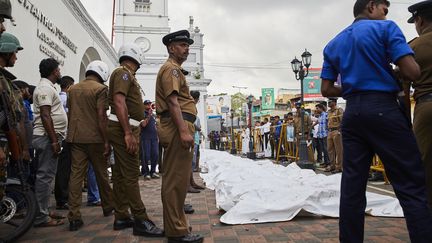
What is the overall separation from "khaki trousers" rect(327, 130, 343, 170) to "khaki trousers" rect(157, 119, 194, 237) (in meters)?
5.57

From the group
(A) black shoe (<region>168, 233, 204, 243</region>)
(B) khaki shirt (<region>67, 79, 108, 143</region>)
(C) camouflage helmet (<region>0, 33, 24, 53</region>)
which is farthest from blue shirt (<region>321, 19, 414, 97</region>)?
(C) camouflage helmet (<region>0, 33, 24, 53</region>)

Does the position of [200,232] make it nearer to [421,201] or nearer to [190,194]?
[421,201]

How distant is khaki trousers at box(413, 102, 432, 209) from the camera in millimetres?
2266

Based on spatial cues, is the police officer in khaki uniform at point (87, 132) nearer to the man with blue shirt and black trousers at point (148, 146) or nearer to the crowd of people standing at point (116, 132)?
the crowd of people standing at point (116, 132)

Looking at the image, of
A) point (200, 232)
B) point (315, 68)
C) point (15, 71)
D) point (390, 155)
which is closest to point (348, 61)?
point (390, 155)

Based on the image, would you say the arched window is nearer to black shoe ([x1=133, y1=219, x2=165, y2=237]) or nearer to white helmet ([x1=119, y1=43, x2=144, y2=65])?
white helmet ([x1=119, y1=43, x2=144, y2=65])

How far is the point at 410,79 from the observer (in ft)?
6.57

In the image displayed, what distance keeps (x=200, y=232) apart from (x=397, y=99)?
6.54 ft

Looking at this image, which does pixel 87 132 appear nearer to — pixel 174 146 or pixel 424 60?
pixel 174 146

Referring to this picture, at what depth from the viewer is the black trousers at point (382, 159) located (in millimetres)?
1895

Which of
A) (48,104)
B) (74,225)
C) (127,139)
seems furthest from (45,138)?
(127,139)

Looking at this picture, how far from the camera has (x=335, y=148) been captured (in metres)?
7.62

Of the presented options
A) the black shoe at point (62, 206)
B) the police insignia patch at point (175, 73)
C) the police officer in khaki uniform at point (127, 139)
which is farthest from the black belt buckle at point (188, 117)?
the black shoe at point (62, 206)

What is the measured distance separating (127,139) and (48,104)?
1.18 metres
